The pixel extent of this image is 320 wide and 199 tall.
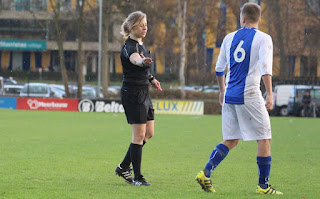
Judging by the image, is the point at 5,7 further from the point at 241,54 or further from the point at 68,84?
the point at 241,54

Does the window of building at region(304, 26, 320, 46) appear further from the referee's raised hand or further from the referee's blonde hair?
the referee's raised hand

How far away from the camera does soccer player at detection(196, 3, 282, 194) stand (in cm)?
687

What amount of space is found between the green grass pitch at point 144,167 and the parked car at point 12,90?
2077 centimetres

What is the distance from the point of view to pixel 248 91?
6926mm

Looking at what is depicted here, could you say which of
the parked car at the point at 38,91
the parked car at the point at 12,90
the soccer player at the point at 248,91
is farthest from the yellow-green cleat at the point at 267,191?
the parked car at the point at 38,91

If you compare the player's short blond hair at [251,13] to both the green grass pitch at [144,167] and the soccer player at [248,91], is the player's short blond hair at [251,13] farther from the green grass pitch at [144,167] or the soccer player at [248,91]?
the green grass pitch at [144,167]

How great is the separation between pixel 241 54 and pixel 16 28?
46.9 meters

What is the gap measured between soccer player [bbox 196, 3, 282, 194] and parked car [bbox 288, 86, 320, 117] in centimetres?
2954

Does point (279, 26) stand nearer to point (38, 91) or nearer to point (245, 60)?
point (38, 91)

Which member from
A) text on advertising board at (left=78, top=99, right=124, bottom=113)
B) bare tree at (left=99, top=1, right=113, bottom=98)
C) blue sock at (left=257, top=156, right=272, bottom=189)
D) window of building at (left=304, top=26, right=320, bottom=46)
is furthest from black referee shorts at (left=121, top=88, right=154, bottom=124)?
window of building at (left=304, top=26, right=320, bottom=46)

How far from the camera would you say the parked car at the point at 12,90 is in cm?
3709

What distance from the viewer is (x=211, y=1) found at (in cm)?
4581

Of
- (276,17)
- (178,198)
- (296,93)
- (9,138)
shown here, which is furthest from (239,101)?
(276,17)

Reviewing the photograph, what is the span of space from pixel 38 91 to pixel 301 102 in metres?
14.7
